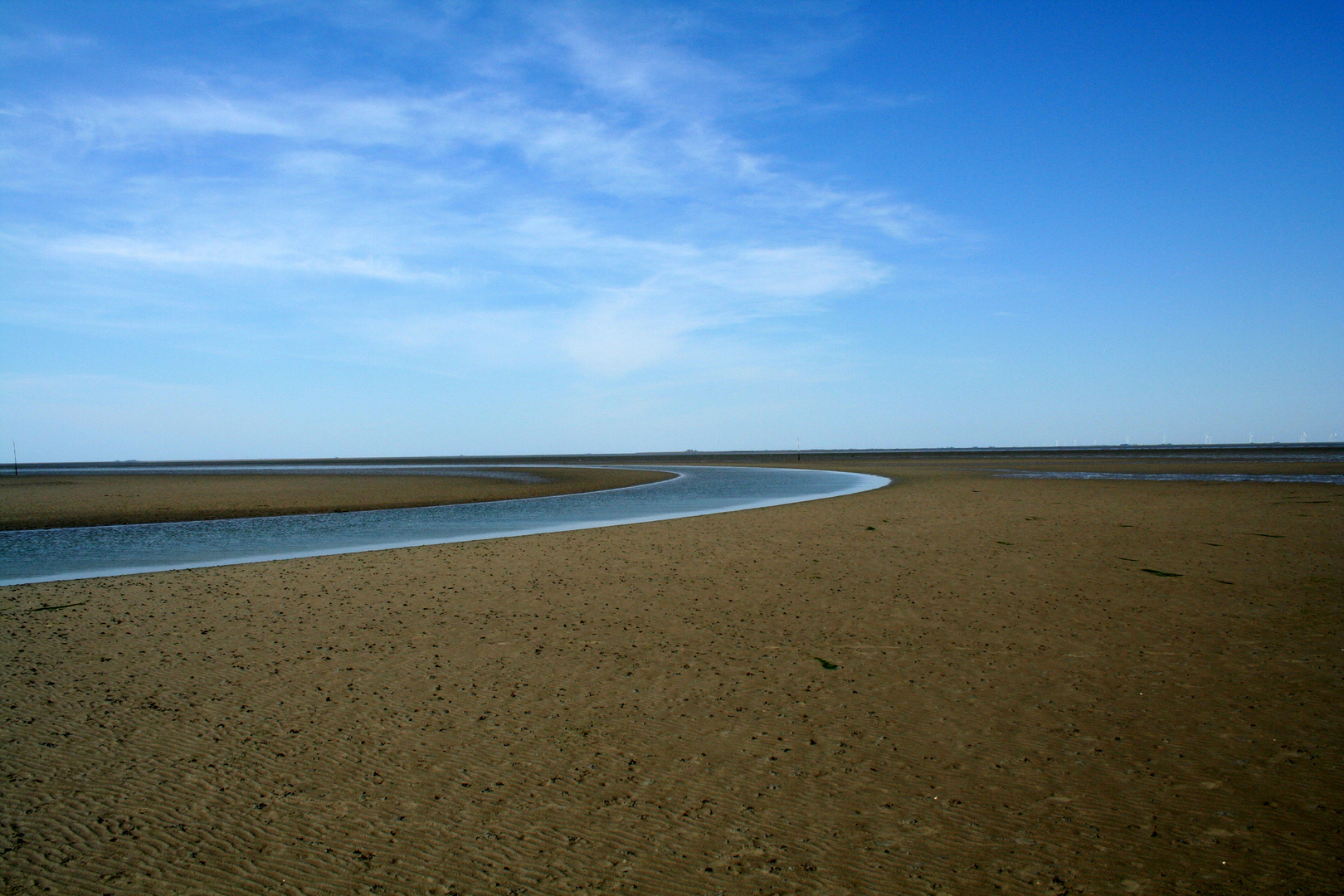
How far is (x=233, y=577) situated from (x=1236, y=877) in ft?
47.8

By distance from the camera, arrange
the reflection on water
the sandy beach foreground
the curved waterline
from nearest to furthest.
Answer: the sandy beach foreground → the curved waterline → the reflection on water

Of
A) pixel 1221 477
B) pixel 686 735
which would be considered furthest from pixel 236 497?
pixel 1221 477

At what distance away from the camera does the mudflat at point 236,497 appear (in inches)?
1095

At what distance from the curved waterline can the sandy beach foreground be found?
171 inches

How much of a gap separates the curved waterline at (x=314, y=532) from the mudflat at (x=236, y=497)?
2201 millimetres

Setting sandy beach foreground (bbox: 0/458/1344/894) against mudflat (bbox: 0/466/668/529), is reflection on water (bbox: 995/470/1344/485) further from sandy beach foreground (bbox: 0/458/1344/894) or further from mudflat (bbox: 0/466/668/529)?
sandy beach foreground (bbox: 0/458/1344/894)

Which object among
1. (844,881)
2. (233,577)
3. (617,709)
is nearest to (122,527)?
(233,577)

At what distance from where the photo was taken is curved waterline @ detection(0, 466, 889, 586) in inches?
658

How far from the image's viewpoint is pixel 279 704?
701cm

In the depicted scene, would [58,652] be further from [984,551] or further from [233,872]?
[984,551]

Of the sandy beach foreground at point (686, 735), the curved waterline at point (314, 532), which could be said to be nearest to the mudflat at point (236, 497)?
the curved waterline at point (314, 532)

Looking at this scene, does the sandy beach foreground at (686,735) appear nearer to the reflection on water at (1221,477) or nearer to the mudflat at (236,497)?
the mudflat at (236,497)

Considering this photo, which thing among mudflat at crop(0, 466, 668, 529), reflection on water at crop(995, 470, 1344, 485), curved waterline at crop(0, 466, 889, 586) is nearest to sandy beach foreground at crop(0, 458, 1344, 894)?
curved waterline at crop(0, 466, 889, 586)

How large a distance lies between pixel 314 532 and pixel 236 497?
1746cm
